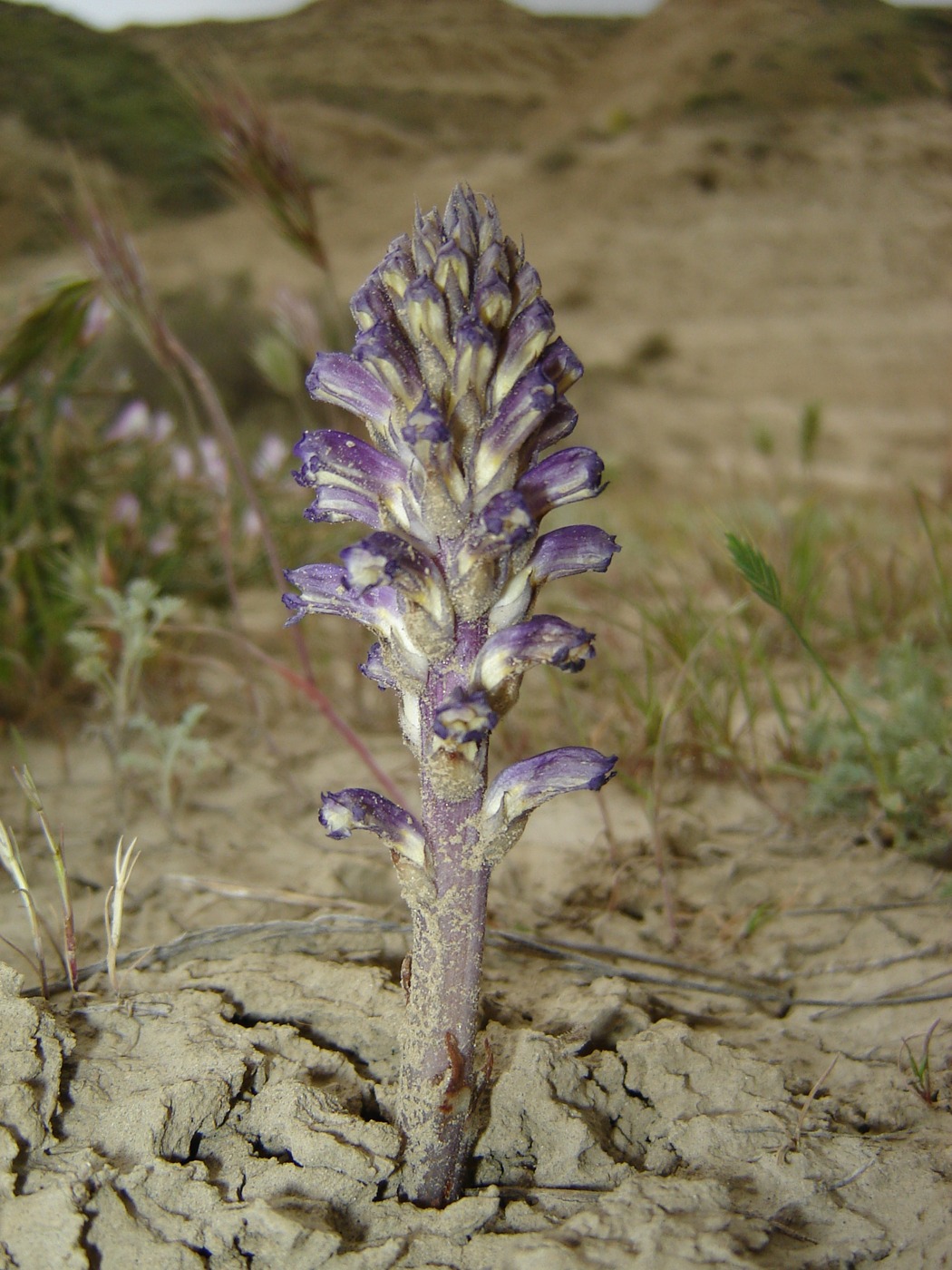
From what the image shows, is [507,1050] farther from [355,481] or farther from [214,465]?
[214,465]

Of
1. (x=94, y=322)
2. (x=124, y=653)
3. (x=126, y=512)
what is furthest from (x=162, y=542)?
(x=124, y=653)

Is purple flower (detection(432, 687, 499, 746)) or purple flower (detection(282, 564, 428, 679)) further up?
purple flower (detection(282, 564, 428, 679))

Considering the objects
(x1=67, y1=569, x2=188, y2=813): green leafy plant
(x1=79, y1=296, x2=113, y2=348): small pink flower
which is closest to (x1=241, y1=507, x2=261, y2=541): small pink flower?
(x1=79, y1=296, x2=113, y2=348): small pink flower

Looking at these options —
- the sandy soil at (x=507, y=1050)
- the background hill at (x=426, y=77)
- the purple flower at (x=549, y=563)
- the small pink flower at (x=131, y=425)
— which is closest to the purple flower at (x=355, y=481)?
the purple flower at (x=549, y=563)

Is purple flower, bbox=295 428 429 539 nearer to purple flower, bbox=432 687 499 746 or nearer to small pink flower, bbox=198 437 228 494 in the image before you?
purple flower, bbox=432 687 499 746

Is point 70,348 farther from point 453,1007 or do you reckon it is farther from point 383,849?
point 453,1007

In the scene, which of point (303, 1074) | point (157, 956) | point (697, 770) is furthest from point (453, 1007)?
point (697, 770)

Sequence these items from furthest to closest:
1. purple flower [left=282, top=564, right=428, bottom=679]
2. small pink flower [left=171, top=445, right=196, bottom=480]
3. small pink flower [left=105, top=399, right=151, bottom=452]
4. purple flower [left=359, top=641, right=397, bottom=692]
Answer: small pink flower [left=171, top=445, right=196, bottom=480], small pink flower [left=105, top=399, right=151, bottom=452], purple flower [left=359, top=641, right=397, bottom=692], purple flower [left=282, top=564, right=428, bottom=679]
